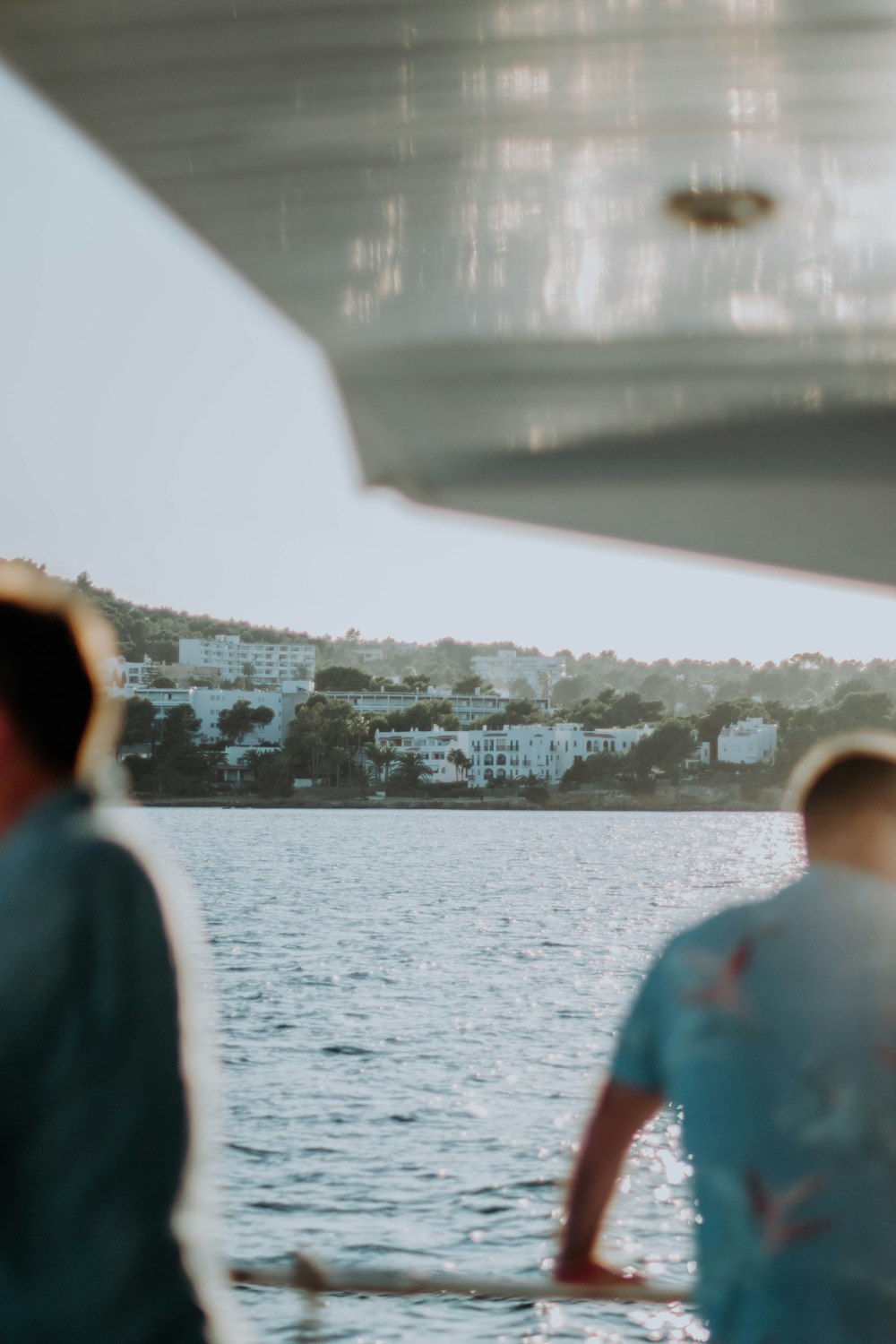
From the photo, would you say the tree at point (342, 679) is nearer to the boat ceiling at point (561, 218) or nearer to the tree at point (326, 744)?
the tree at point (326, 744)

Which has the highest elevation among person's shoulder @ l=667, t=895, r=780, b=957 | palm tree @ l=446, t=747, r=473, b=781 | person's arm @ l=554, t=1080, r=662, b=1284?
palm tree @ l=446, t=747, r=473, b=781

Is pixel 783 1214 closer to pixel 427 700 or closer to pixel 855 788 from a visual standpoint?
pixel 855 788

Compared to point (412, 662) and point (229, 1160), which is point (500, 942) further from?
point (412, 662)

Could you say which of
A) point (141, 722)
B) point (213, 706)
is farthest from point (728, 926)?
point (213, 706)

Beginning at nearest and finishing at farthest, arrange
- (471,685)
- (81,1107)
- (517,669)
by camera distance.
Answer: (81,1107)
(471,685)
(517,669)

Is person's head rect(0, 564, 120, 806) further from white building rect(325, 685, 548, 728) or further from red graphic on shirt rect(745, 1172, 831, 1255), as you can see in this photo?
white building rect(325, 685, 548, 728)

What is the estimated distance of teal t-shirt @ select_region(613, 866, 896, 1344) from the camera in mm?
1192

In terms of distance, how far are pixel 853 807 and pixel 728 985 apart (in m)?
0.22

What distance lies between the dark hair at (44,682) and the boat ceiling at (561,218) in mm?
699

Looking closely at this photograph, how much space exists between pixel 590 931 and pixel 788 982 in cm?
4021

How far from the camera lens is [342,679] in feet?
356

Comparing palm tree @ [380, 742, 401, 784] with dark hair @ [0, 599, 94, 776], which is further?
palm tree @ [380, 742, 401, 784]

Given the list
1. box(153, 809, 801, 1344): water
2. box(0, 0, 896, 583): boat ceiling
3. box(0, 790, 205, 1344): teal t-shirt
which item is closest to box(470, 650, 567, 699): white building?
box(153, 809, 801, 1344): water

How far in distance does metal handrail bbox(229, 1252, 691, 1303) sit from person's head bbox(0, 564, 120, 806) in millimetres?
656
